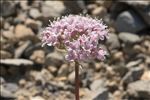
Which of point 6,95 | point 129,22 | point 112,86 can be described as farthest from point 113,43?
point 6,95

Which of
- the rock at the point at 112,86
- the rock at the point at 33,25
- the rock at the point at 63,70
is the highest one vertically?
the rock at the point at 33,25

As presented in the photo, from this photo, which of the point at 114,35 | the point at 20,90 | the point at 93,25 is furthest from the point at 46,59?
the point at 93,25

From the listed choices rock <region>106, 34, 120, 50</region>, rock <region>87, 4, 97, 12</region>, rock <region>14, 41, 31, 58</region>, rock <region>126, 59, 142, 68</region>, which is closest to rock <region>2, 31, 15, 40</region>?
rock <region>14, 41, 31, 58</region>

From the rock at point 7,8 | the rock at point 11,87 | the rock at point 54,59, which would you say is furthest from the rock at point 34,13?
the rock at point 11,87

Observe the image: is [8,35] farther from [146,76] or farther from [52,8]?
[146,76]

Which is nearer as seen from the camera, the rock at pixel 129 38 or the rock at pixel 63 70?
the rock at pixel 63 70

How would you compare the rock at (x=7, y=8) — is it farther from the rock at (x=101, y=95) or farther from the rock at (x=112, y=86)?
the rock at (x=101, y=95)
